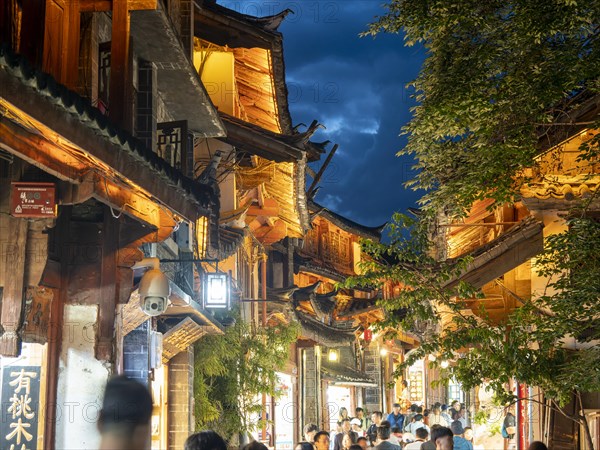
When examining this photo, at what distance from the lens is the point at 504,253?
19.0 meters

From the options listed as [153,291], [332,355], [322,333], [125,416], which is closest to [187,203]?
[153,291]

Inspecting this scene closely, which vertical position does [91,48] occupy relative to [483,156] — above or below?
above

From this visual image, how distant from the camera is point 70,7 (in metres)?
13.3

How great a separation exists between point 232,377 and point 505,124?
1293 centimetres

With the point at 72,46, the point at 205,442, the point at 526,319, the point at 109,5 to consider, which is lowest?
the point at 205,442

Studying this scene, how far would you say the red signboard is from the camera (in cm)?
1141

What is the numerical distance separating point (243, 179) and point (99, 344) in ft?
47.2

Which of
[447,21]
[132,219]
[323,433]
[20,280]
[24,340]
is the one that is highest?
[447,21]

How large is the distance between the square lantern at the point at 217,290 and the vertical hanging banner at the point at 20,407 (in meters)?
7.68

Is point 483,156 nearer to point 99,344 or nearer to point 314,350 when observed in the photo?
point 99,344

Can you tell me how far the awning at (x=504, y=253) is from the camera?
18688 mm

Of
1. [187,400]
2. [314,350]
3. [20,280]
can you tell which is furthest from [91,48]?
[314,350]

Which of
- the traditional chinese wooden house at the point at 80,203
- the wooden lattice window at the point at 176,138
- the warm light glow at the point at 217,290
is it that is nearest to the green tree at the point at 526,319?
the traditional chinese wooden house at the point at 80,203

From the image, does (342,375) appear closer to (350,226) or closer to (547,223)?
(350,226)
